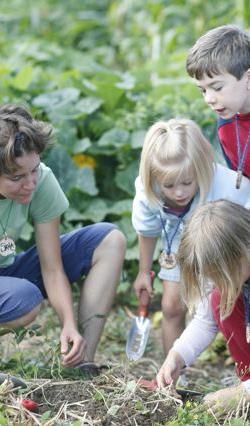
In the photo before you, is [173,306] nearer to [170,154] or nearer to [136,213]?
[136,213]

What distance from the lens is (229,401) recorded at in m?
2.74

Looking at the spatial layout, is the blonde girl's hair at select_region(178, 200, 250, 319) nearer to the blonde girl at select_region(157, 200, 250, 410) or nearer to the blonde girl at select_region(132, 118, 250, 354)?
the blonde girl at select_region(157, 200, 250, 410)

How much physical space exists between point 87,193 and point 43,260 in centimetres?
156

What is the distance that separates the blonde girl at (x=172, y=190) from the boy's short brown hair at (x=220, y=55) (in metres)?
0.26

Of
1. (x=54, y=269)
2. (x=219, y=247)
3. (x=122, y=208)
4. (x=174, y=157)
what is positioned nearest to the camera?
(x=219, y=247)

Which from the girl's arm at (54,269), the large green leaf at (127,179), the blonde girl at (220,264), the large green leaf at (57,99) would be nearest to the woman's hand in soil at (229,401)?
the blonde girl at (220,264)

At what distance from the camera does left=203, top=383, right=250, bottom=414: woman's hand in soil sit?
2.73 meters

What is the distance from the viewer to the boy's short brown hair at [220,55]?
315cm

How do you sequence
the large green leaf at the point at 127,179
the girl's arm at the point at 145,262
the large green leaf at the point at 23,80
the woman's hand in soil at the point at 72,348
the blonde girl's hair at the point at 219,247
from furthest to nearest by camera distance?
the large green leaf at the point at 23,80 < the large green leaf at the point at 127,179 < the girl's arm at the point at 145,262 < the woman's hand in soil at the point at 72,348 < the blonde girl's hair at the point at 219,247

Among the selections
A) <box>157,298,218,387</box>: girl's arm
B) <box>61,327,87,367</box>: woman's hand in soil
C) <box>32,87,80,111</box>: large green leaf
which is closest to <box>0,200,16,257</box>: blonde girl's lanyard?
<box>61,327,87,367</box>: woman's hand in soil

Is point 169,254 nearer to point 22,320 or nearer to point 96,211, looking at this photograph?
point 22,320

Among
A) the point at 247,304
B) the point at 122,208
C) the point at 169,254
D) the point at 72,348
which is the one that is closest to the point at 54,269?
the point at 72,348

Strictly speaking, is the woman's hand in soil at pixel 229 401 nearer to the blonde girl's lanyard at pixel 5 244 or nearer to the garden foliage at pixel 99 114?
the blonde girl's lanyard at pixel 5 244

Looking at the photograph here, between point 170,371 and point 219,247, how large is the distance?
52 centimetres
